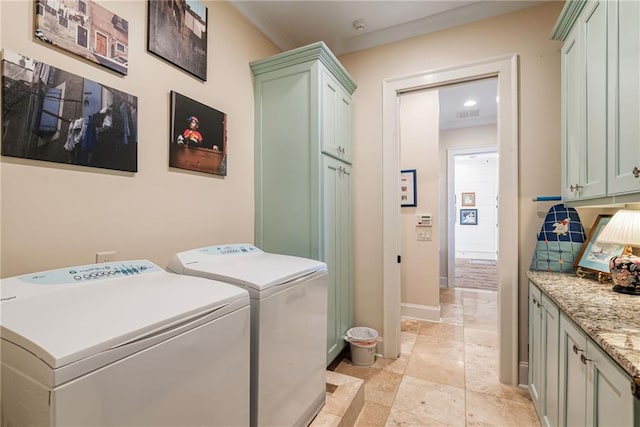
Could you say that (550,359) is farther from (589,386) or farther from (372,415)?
(372,415)

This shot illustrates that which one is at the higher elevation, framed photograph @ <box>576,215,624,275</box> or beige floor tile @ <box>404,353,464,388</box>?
framed photograph @ <box>576,215,624,275</box>

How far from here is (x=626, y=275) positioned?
4.37 ft

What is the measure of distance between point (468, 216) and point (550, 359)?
21.5 ft

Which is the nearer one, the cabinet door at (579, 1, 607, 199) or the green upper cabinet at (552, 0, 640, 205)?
the green upper cabinet at (552, 0, 640, 205)

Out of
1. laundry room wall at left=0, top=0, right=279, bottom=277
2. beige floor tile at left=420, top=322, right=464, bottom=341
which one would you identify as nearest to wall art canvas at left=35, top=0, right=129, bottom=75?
laundry room wall at left=0, top=0, right=279, bottom=277

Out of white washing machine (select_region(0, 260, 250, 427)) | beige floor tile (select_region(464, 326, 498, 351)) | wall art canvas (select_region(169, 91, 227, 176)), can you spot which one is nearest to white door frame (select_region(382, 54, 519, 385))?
beige floor tile (select_region(464, 326, 498, 351))

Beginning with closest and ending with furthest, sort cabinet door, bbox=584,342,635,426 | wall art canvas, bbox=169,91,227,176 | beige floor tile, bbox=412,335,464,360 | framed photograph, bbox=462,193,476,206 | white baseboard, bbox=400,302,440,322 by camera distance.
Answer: cabinet door, bbox=584,342,635,426 < wall art canvas, bbox=169,91,227,176 < beige floor tile, bbox=412,335,464,360 < white baseboard, bbox=400,302,440,322 < framed photograph, bbox=462,193,476,206

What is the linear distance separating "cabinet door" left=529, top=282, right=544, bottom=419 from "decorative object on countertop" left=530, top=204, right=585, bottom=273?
0.20 meters

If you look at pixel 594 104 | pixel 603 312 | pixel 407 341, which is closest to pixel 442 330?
pixel 407 341

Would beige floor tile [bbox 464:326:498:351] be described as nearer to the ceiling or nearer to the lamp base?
the lamp base

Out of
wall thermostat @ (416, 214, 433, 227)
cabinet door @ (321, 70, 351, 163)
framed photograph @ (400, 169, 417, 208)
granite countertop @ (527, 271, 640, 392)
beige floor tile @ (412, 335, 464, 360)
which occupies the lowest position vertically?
beige floor tile @ (412, 335, 464, 360)

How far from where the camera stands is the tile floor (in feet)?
5.87

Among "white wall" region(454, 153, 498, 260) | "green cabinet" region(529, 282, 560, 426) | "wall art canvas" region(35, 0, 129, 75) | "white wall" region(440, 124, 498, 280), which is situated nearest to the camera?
"wall art canvas" region(35, 0, 129, 75)

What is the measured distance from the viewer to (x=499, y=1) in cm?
209
